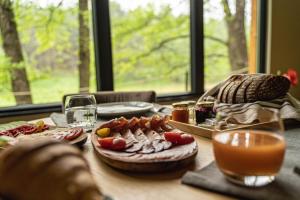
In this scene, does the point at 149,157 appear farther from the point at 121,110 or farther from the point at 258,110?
the point at 121,110

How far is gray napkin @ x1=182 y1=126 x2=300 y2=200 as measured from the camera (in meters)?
0.56

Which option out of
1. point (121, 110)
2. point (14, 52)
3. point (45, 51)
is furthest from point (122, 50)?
point (121, 110)

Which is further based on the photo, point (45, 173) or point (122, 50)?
point (122, 50)

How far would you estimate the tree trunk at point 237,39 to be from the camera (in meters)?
3.39

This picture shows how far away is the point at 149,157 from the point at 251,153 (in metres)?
0.24

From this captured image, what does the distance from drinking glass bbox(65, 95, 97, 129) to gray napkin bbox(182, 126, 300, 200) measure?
2.00ft

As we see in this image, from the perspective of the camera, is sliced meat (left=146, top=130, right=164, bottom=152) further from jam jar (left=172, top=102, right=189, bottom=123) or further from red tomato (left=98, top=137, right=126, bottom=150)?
jam jar (left=172, top=102, right=189, bottom=123)

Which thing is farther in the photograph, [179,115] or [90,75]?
[90,75]

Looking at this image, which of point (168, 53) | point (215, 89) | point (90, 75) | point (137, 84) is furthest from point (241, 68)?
point (215, 89)

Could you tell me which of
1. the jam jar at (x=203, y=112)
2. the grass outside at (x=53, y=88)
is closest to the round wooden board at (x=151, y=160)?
the jam jar at (x=203, y=112)

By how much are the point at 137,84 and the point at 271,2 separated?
1707mm

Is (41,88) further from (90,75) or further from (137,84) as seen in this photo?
(137,84)

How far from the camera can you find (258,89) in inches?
54.1

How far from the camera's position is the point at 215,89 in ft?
5.34
